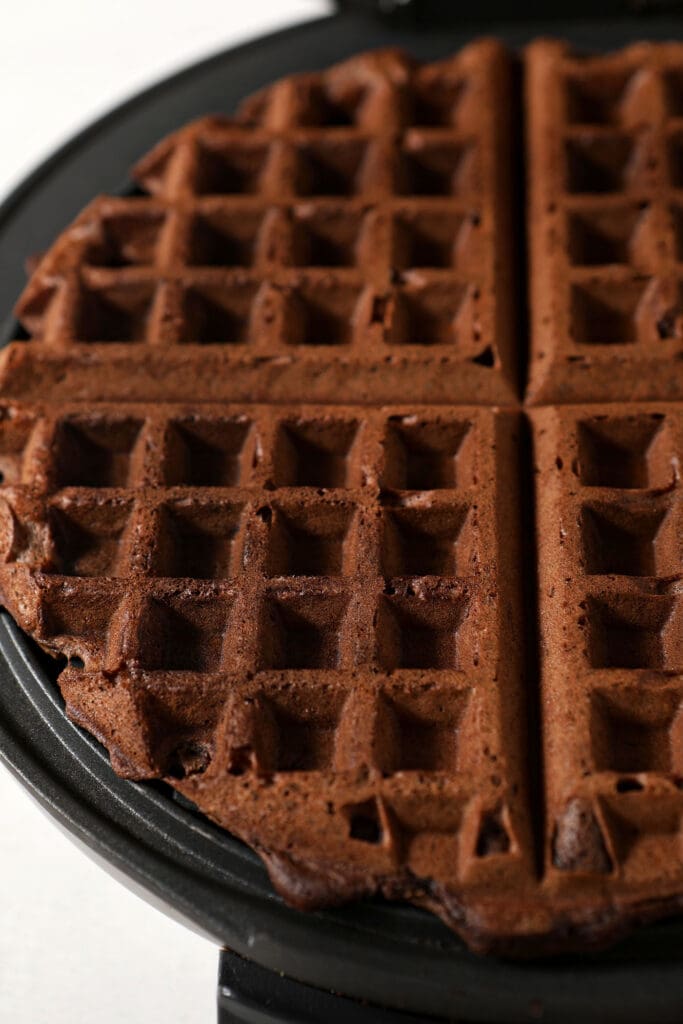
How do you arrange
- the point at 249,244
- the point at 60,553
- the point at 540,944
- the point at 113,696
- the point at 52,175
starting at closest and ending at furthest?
the point at 540,944
the point at 113,696
the point at 60,553
the point at 249,244
the point at 52,175

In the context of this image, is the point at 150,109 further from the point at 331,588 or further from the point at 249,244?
the point at 331,588

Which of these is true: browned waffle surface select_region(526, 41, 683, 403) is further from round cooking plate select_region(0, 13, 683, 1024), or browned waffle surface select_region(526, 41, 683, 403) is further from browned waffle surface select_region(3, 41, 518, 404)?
round cooking plate select_region(0, 13, 683, 1024)

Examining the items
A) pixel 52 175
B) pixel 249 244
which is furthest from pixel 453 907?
pixel 52 175

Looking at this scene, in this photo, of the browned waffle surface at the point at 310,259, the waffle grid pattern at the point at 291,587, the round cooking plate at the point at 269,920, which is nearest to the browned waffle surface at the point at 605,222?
the browned waffle surface at the point at 310,259

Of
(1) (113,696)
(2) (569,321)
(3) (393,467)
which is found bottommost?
(1) (113,696)

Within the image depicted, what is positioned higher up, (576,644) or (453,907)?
(576,644)

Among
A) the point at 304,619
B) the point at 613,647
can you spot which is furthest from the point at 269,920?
the point at 613,647

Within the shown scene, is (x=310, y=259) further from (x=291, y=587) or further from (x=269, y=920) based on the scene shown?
(x=269, y=920)

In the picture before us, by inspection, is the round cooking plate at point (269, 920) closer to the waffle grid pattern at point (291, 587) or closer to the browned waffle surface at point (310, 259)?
the waffle grid pattern at point (291, 587)
